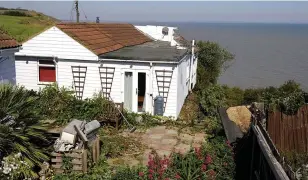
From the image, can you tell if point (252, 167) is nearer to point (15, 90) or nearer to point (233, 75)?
point (15, 90)

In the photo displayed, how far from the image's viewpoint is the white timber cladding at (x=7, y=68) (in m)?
13.4

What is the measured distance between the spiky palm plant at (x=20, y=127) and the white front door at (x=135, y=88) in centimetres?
629

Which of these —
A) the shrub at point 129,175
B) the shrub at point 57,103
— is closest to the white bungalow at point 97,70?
the shrub at point 57,103

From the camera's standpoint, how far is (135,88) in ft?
53.7

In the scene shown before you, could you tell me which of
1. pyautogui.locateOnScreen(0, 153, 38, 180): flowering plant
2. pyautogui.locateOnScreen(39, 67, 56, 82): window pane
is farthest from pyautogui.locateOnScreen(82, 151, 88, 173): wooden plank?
pyautogui.locateOnScreen(39, 67, 56, 82): window pane

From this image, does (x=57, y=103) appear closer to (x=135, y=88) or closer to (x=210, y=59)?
(x=135, y=88)

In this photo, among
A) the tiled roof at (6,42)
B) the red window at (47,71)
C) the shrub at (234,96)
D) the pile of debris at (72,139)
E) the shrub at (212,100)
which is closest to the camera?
the pile of debris at (72,139)

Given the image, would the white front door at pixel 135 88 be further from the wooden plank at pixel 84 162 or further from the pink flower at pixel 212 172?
the pink flower at pixel 212 172

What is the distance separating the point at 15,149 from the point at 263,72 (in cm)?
4416

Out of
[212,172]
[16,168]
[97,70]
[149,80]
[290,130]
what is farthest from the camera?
[97,70]

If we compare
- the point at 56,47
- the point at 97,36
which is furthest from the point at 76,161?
the point at 97,36

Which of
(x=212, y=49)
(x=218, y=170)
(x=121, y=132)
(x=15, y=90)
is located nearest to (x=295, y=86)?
(x=212, y=49)

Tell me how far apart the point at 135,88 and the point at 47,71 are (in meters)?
4.24

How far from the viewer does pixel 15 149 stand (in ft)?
30.2
